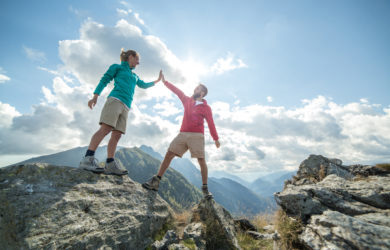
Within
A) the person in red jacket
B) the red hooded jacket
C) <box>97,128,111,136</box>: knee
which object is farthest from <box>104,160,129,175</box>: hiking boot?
the red hooded jacket

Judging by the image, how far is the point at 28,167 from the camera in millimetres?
3904

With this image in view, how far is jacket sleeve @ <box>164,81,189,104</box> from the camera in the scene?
289 inches

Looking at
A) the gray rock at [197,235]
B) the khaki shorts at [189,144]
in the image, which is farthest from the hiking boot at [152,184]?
the gray rock at [197,235]

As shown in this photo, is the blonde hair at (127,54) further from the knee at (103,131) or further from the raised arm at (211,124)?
the raised arm at (211,124)

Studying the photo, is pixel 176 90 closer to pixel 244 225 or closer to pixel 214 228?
pixel 214 228

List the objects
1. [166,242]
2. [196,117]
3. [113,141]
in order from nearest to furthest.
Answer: [166,242]
[113,141]
[196,117]

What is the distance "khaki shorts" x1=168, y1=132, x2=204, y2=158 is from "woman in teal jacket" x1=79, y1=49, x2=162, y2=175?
5.55 ft

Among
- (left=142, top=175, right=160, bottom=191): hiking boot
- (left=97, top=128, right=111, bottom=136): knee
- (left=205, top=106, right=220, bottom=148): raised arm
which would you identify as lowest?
(left=142, top=175, right=160, bottom=191): hiking boot

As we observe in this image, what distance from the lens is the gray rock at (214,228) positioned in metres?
4.94

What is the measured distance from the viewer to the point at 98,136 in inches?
184

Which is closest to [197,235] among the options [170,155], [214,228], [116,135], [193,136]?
[214,228]

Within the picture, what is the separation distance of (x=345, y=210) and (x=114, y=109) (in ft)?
21.2

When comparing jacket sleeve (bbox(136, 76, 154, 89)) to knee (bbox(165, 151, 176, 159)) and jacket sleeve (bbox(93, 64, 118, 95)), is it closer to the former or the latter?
jacket sleeve (bbox(93, 64, 118, 95))

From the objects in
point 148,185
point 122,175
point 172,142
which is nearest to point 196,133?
point 172,142
